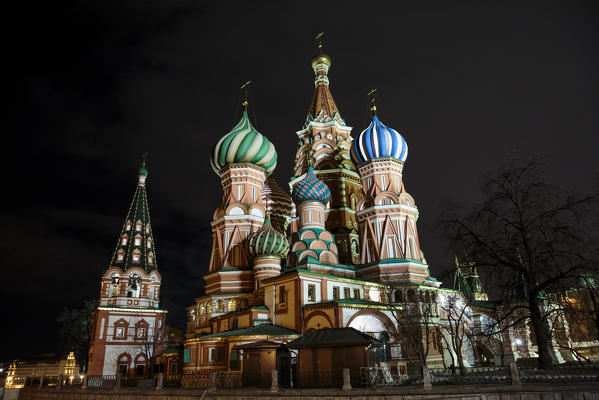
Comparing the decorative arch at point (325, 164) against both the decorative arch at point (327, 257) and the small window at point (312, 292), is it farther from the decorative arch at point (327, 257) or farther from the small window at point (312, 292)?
the small window at point (312, 292)

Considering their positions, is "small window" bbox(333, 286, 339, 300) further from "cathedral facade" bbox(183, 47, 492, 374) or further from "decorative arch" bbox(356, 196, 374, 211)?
"decorative arch" bbox(356, 196, 374, 211)

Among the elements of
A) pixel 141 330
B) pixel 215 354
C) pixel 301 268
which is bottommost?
pixel 215 354

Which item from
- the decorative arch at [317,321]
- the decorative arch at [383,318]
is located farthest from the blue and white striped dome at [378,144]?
the decorative arch at [317,321]

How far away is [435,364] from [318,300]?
8731mm

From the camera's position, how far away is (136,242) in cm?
4169

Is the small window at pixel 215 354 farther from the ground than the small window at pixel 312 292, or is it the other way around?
the small window at pixel 312 292

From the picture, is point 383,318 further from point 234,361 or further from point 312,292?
point 234,361

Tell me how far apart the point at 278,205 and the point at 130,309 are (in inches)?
692

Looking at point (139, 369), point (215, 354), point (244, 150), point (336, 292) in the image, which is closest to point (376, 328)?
point (336, 292)

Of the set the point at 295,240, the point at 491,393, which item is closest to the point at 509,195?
the point at 491,393

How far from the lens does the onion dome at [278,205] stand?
45.5 m

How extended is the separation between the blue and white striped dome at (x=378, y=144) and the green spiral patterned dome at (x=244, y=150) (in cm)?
807

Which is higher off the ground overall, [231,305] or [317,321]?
[231,305]

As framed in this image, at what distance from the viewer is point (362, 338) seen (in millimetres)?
16406
